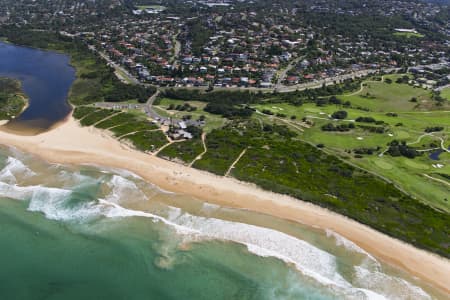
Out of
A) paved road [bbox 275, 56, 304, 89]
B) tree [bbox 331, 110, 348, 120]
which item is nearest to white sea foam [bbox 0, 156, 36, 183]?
tree [bbox 331, 110, 348, 120]

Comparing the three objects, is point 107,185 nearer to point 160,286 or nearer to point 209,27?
point 160,286

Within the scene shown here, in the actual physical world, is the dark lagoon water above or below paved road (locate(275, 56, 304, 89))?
below

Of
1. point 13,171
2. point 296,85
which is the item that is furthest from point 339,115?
point 13,171

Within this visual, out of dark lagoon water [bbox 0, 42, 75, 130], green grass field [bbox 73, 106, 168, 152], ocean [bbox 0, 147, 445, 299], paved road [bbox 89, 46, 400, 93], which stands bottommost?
dark lagoon water [bbox 0, 42, 75, 130]

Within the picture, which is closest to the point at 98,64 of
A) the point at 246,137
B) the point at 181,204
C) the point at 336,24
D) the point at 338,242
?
the point at 246,137

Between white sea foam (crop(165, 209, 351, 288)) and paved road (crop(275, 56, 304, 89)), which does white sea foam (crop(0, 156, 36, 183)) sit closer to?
white sea foam (crop(165, 209, 351, 288))

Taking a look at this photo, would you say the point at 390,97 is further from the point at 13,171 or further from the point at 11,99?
the point at 11,99
